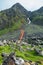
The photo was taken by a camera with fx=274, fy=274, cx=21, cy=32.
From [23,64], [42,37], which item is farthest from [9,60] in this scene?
[42,37]

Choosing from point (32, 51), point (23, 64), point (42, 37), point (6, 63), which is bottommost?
point (42, 37)

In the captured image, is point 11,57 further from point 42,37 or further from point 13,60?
point 42,37

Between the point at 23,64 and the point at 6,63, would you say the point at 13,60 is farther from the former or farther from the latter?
the point at 23,64

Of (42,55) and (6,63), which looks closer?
(6,63)

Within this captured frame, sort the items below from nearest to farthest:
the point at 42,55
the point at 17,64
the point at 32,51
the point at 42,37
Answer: the point at 17,64 → the point at 42,55 → the point at 32,51 → the point at 42,37

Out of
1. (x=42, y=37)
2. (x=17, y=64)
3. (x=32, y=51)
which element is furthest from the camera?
(x=42, y=37)

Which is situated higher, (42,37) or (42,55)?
(42,55)

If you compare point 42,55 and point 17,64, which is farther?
point 42,55

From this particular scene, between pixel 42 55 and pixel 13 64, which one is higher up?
pixel 13 64

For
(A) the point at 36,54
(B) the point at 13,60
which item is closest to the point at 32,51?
(A) the point at 36,54
